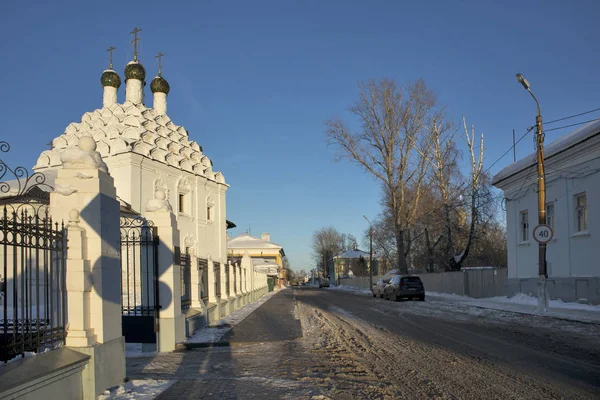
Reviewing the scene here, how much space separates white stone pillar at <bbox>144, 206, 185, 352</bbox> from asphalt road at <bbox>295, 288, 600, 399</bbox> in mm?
3103

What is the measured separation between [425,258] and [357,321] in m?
28.4

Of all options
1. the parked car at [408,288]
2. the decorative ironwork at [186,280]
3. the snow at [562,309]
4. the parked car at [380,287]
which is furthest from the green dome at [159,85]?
the decorative ironwork at [186,280]

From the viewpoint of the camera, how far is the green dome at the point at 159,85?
41.9 m

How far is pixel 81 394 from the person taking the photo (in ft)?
19.1

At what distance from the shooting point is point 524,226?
24922 millimetres

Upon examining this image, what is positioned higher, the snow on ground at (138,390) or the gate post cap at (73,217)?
the gate post cap at (73,217)

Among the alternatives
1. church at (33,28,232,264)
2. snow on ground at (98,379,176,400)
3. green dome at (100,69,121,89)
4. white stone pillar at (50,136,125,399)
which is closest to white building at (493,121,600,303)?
snow on ground at (98,379,176,400)

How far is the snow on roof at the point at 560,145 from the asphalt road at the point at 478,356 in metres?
7.34

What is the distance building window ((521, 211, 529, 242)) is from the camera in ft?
80.5

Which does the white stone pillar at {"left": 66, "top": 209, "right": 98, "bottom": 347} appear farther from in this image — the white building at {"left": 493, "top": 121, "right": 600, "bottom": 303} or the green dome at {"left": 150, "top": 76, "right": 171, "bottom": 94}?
the green dome at {"left": 150, "top": 76, "right": 171, "bottom": 94}

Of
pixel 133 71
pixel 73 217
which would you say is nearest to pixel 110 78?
pixel 133 71

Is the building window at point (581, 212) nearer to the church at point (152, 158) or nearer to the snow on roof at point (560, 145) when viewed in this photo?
the snow on roof at point (560, 145)

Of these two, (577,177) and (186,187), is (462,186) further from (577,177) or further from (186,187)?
(186,187)

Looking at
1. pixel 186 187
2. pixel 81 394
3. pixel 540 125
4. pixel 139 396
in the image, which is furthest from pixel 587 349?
pixel 186 187
